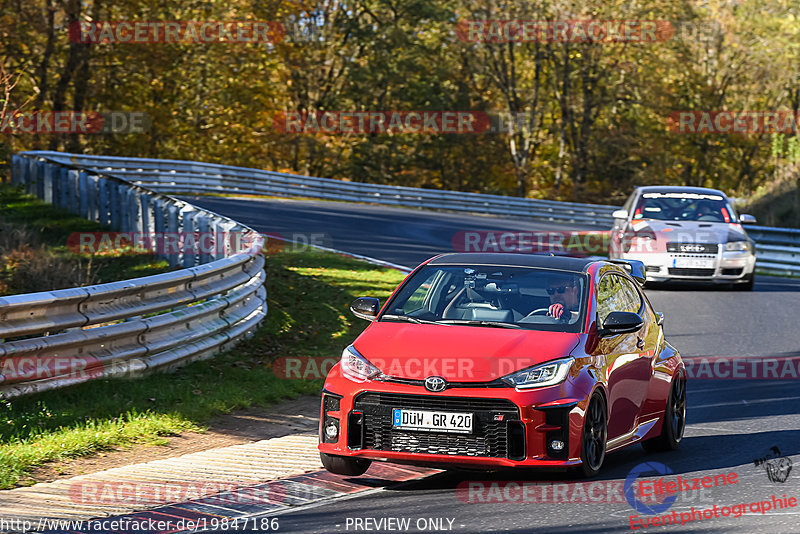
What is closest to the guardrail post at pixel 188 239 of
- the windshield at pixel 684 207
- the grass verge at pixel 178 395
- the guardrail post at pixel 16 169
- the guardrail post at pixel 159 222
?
the guardrail post at pixel 159 222

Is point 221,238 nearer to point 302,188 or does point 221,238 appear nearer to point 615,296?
point 615,296

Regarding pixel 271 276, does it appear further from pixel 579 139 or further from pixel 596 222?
pixel 579 139

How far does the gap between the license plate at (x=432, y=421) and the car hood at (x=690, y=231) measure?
1320 cm

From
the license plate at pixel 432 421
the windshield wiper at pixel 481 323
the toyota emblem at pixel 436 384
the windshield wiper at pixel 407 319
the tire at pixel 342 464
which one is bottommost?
the tire at pixel 342 464

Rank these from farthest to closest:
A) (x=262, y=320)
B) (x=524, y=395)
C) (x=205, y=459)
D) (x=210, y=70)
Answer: (x=210, y=70) → (x=262, y=320) → (x=205, y=459) → (x=524, y=395)

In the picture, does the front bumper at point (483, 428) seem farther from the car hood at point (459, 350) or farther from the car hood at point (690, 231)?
the car hood at point (690, 231)

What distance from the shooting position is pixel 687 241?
766 inches

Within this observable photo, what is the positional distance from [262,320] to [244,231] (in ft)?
7.28

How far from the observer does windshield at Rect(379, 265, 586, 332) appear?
7.98m

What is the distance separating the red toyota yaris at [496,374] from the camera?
23.0 ft

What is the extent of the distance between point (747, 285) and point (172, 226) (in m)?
9.87

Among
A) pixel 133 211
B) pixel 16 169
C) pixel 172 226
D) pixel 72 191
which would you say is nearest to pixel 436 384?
pixel 172 226

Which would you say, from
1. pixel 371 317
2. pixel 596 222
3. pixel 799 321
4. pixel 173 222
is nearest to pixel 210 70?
pixel 596 222

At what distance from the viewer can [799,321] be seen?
16922 millimetres
